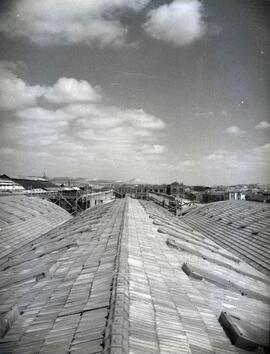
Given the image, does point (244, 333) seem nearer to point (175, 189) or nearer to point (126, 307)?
point (126, 307)

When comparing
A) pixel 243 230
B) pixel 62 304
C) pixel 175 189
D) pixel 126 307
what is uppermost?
pixel 175 189

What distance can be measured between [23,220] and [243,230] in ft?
47.1

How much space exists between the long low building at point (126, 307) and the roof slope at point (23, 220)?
722 centimetres

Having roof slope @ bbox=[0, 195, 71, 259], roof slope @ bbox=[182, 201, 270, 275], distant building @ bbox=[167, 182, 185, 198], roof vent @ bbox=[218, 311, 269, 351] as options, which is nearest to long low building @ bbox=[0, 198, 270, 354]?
roof vent @ bbox=[218, 311, 269, 351]

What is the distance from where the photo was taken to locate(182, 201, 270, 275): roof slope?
15.0m

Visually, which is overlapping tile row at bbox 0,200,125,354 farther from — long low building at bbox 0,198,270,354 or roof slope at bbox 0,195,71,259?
roof slope at bbox 0,195,71,259

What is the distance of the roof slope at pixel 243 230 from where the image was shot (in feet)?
49.1

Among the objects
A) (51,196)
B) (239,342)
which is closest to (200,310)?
(239,342)

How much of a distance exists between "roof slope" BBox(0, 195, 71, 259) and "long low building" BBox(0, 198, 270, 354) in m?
7.22

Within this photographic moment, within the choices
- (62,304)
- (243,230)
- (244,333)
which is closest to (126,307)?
(62,304)

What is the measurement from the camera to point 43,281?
6949mm

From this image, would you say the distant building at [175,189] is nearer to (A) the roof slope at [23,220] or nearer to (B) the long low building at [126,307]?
(A) the roof slope at [23,220]

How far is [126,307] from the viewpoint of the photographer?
450 centimetres

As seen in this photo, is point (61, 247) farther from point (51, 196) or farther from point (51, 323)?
point (51, 196)
